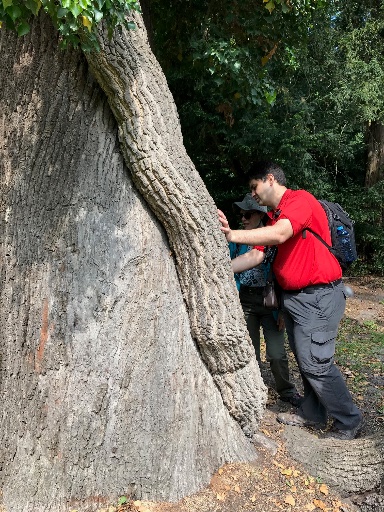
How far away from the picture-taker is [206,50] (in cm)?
524

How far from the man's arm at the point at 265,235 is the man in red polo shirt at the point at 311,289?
0.07m

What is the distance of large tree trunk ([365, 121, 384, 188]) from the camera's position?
47.6ft

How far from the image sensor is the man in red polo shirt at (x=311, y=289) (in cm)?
406

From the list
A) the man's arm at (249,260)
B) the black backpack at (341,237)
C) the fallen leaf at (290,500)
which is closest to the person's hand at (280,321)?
the man's arm at (249,260)

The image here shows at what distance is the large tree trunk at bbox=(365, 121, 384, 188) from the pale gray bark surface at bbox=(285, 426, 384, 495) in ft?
39.3

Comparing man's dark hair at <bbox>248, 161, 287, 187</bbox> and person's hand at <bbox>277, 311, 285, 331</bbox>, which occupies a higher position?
man's dark hair at <bbox>248, 161, 287, 187</bbox>

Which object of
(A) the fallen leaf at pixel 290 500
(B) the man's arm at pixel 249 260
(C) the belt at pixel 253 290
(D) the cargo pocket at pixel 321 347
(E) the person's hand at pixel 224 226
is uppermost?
(E) the person's hand at pixel 224 226

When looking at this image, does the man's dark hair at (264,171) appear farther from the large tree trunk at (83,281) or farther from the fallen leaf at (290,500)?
the fallen leaf at (290,500)

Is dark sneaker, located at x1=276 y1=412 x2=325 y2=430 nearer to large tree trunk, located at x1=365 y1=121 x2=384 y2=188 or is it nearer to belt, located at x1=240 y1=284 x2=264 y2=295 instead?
belt, located at x1=240 y1=284 x2=264 y2=295

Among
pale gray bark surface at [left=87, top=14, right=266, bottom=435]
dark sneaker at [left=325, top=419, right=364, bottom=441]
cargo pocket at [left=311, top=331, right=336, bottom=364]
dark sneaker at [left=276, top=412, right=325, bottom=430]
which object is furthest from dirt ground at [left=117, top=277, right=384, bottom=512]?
cargo pocket at [left=311, top=331, right=336, bottom=364]

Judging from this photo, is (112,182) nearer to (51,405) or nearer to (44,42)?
(44,42)

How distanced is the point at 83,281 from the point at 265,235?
1421 mm

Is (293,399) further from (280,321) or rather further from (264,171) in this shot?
(264,171)

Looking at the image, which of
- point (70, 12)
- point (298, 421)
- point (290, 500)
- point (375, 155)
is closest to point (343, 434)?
point (298, 421)
